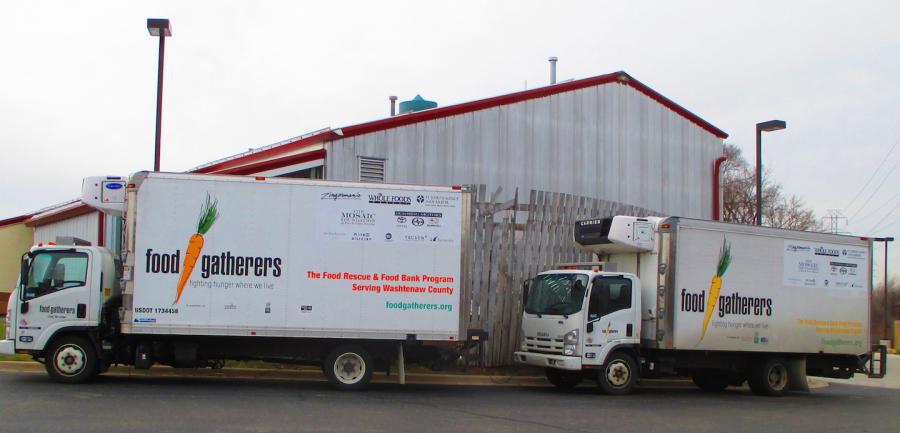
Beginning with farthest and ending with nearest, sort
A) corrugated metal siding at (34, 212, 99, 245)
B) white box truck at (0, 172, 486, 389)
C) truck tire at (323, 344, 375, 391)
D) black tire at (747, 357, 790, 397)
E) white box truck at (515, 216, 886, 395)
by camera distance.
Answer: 1. corrugated metal siding at (34, 212, 99, 245)
2. black tire at (747, 357, 790, 397)
3. white box truck at (515, 216, 886, 395)
4. truck tire at (323, 344, 375, 391)
5. white box truck at (0, 172, 486, 389)

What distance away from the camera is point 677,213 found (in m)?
24.9

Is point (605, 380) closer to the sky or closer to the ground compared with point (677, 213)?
closer to the ground

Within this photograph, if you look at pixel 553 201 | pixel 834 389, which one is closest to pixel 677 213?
pixel 834 389

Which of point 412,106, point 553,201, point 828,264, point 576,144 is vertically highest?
point 412,106

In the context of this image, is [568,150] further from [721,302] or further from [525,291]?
[721,302]

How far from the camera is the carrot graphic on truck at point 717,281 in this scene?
47.6 feet

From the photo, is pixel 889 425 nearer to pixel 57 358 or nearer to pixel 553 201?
pixel 553 201

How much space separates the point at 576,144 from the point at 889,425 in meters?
12.1

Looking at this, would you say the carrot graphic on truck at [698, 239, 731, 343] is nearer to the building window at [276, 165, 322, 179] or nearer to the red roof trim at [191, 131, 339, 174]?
the red roof trim at [191, 131, 339, 174]

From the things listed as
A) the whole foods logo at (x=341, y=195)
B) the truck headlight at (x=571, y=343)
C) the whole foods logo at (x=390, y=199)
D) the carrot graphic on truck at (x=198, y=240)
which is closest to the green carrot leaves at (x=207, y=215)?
the carrot graphic on truck at (x=198, y=240)

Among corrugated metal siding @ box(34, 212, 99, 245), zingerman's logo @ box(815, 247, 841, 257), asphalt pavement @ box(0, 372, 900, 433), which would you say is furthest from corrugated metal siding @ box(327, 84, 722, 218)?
corrugated metal siding @ box(34, 212, 99, 245)

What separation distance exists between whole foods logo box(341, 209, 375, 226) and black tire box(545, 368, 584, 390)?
14.8 feet

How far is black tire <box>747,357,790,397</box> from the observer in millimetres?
15164

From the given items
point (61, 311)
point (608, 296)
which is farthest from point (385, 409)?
point (61, 311)
